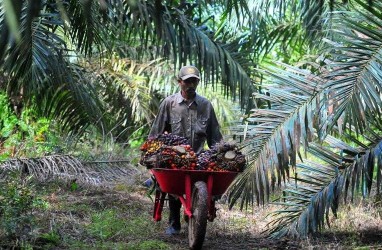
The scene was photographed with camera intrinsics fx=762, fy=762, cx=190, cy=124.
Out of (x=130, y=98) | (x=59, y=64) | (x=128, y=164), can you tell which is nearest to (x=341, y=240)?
(x=59, y=64)

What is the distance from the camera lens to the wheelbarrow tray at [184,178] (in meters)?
6.97

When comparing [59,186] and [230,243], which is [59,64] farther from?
[230,243]

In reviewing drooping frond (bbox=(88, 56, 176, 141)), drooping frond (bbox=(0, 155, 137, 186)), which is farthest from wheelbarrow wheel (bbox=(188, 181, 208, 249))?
drooping frond (bbox=(88, 56, 176, 141))

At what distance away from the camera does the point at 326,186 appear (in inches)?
304

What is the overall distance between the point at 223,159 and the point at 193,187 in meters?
0.38

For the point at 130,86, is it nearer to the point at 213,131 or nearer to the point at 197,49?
the point at 197,49

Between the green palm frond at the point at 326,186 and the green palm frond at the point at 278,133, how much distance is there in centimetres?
29

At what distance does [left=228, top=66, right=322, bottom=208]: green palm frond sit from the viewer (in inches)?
286

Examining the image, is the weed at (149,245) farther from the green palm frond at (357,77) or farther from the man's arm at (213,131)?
the green palm frond at (357,77)

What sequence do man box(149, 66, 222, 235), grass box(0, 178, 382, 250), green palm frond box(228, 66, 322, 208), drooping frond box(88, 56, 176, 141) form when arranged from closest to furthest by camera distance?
grass box(0, 178, 382, 250) < green palm frond box(228, 66, 322, 208) < man box(149, 66, 222, 235) < drooping frond box(88, 56, 176, 141)

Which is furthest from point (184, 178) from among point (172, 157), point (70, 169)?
point (70, 169)

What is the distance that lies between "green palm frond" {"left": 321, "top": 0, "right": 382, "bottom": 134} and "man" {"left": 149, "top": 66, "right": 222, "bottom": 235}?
54.1 inches

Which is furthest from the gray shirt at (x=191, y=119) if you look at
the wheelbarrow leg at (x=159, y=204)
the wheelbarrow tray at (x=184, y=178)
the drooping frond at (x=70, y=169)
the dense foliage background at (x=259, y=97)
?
the drooping frond at (x=70, y=169)

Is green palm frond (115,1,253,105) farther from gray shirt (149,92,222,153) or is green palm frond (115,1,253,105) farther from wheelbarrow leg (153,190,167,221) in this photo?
wheelbarrow leg (153,190,167,221)
